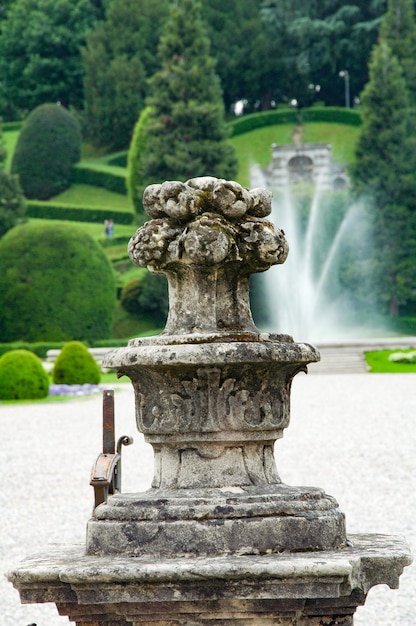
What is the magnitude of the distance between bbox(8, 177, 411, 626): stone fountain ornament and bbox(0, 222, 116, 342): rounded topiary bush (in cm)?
2255

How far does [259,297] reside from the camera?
31766 mm

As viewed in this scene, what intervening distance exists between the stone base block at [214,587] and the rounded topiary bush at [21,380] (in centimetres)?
1322

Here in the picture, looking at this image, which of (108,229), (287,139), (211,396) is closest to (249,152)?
(287,139)

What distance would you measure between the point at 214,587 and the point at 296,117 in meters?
46.0

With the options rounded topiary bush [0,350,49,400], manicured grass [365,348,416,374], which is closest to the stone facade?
manicured grass [365,348,416,374]

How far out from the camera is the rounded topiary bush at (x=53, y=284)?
25516mm

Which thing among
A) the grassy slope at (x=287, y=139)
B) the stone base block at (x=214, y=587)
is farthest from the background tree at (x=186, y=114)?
the stone base block at (x=214, y=587)

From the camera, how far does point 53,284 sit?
25781 millimetres

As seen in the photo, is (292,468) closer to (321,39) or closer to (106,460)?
(106,460)

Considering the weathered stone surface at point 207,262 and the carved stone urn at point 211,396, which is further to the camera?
the weathered stone surface at point 207,262

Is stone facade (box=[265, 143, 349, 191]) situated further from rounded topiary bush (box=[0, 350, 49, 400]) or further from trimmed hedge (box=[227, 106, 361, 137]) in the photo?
rounded topiary bush (box=[0, 350, 49, 400])

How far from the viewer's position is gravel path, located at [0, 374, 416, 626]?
5.34 meters

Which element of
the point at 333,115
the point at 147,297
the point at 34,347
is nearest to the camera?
the point at 34,347

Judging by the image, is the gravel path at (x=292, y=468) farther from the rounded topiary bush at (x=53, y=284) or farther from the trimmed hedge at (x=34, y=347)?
the rounded topiary bush at (x=53, y=284)
